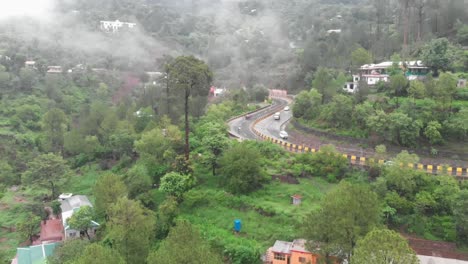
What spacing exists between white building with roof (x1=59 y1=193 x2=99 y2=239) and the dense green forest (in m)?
1.03

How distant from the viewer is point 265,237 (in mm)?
22438

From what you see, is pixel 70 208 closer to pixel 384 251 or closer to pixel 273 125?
pixel 273 125

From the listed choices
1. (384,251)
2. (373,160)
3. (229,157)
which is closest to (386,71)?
(373,160)

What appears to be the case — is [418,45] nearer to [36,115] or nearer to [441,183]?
[441,183]

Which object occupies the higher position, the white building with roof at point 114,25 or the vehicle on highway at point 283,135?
the white building with roof at point 114,25

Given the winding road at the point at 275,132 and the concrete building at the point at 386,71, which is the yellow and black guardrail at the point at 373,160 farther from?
the concrete building at the point at 386,71

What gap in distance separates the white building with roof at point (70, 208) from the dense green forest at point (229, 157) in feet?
3.39

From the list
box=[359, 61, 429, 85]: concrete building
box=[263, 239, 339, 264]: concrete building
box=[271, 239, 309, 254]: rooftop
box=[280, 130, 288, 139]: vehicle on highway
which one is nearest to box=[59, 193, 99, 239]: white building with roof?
box=[263, 239, 339, 264]: concrete building

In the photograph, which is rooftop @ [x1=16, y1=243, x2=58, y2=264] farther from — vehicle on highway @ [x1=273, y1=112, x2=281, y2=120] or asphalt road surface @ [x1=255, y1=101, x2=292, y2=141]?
vehicle on highway @ [x1=273, y1=112, x2=281, y2=120]

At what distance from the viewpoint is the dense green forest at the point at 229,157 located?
65.8ft

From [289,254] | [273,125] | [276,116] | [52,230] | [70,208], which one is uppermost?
[276,116]

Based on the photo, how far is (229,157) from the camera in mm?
26172

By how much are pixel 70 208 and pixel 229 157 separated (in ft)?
42.8

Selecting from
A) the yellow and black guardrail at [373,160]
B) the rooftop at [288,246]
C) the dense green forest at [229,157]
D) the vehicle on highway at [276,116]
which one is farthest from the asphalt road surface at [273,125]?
the rooftop at [288,246]
